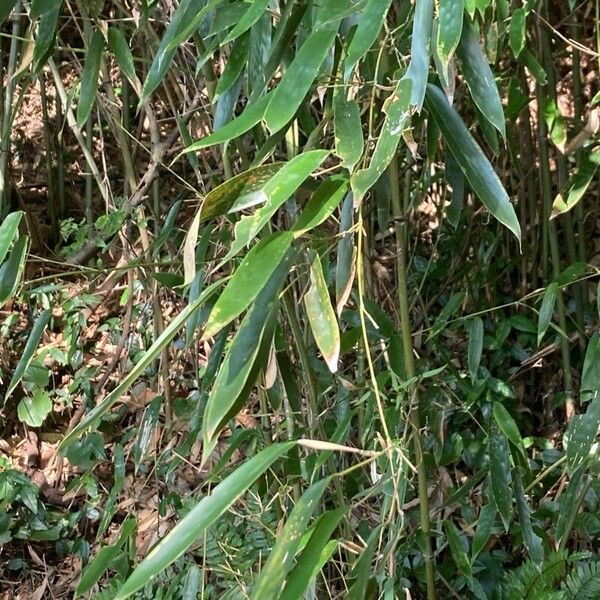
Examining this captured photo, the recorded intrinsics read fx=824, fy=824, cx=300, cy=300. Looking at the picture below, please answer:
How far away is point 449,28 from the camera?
542 millimetres

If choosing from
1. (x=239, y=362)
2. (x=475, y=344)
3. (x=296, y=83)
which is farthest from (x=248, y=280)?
(x=475, y=344)

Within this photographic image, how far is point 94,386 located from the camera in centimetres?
183

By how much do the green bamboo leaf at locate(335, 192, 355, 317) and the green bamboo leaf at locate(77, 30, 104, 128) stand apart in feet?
1.18

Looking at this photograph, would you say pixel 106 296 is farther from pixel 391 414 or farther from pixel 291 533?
pixel 291 533

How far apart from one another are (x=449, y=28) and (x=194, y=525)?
36cm

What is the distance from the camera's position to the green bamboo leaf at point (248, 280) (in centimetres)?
52

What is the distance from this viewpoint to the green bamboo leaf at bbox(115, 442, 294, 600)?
0.51 metres

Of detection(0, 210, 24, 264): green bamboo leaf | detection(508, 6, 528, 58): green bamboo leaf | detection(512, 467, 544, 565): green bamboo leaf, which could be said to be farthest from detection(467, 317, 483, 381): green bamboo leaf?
detection(0, 210, 24, 264): green bamboo leaf

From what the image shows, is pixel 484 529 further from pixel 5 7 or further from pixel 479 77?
pixel 5 7

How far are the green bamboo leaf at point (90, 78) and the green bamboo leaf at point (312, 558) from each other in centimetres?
55

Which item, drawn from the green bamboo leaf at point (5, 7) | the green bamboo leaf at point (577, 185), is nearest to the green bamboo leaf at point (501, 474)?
the green bamboo leaf at point (577, 185)

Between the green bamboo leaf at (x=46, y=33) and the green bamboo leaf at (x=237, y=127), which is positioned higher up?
the green bamboo leaf at (x=46, y=33)

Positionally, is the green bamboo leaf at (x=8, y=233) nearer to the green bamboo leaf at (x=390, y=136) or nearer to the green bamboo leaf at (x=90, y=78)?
the green bamboo leaf at (x=90, y=78)

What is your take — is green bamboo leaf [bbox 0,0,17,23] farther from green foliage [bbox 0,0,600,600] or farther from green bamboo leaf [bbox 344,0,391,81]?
green bamboo leaf [bbox 344,0,391,81]
